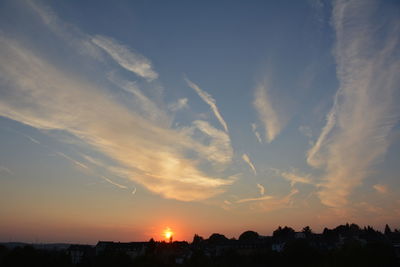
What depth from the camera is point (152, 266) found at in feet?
229

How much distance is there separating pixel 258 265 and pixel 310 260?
17862mm

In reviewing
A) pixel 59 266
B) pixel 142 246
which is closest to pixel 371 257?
pixel 59 266

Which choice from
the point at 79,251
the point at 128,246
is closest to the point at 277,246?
the point at 128,246

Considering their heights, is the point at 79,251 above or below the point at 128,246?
below

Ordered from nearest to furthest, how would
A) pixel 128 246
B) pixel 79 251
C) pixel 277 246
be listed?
pixel 277 246
pixel 128 246
pixel 79 251

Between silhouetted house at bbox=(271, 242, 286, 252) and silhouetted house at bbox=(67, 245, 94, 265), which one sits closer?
silhouetted house at bbox=(271, 242, 286, 252)

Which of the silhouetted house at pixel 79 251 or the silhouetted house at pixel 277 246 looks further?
the silhouetted house at pixel 79 251

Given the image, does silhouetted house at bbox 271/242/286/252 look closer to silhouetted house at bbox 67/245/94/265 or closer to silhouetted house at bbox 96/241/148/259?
silhouetted house at bbox 96/241/148/259

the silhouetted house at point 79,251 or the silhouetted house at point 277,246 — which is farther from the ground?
the silhouetted house at point 277,246

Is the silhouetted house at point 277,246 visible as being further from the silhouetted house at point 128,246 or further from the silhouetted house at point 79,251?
the silhouetted house at point 79,251

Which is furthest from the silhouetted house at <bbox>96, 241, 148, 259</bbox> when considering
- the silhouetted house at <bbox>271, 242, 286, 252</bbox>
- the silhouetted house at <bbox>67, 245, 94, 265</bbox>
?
the silhouetted house at <bbox>271, 242, 286, 252</bbox>

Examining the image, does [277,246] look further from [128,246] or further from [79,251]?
[79,251]

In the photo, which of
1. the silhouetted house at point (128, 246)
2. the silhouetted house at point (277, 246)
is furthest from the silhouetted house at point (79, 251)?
the silhouetted house at point (277, 246)

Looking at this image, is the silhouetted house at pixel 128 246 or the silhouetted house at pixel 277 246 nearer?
the silhouetted house at pixel 277 246
